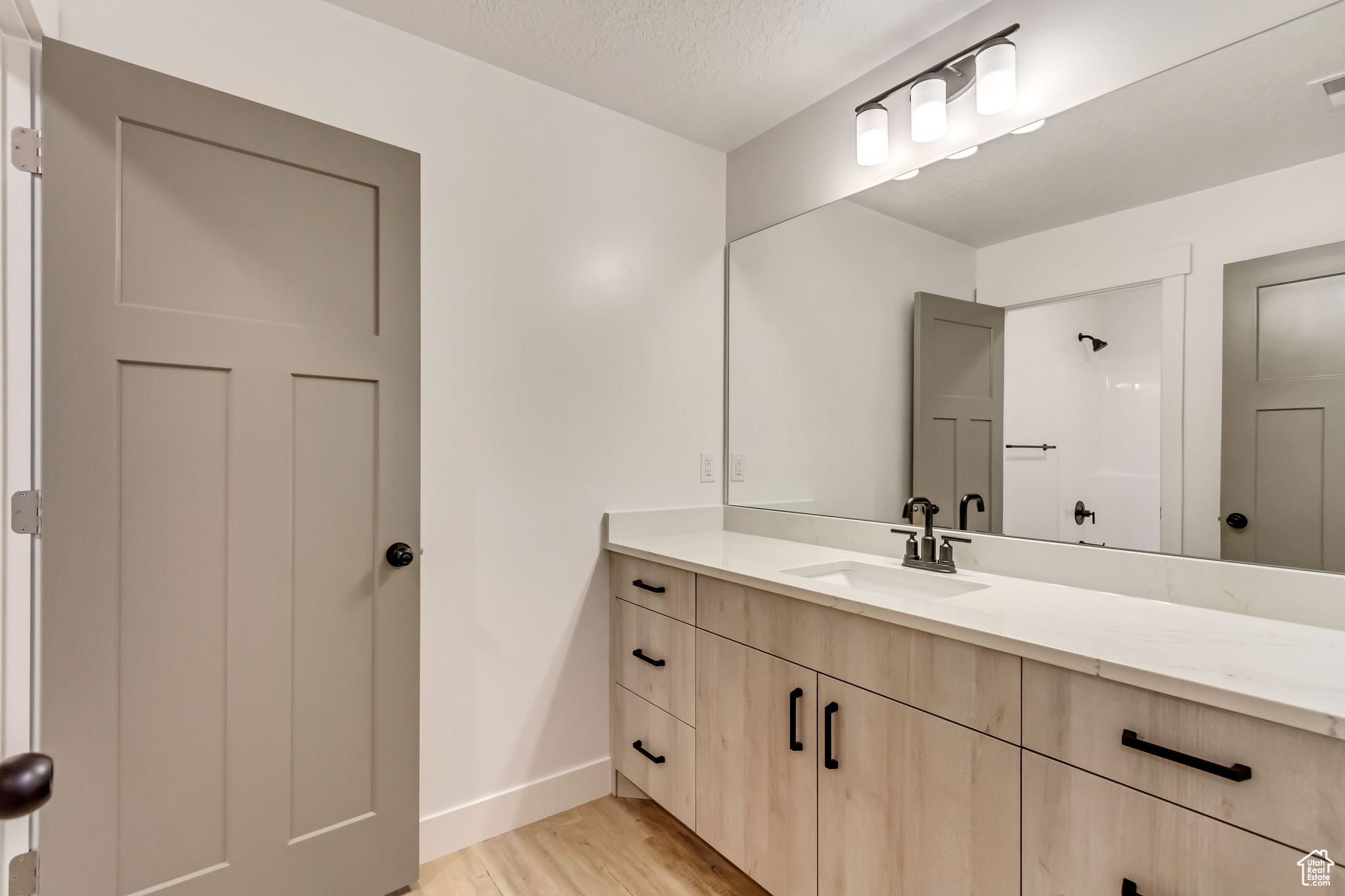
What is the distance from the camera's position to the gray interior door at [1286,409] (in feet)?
3.92

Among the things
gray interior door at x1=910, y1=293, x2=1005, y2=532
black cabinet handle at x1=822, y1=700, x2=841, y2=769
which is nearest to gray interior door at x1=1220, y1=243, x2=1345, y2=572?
gray interior door at x1=910, y1=293, x2=1005, y2=532

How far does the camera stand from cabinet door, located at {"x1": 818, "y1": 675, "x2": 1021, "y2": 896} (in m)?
1.13

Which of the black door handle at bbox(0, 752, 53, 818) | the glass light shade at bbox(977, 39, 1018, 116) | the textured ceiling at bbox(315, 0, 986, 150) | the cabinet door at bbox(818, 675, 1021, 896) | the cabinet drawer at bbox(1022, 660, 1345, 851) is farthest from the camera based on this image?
the textured ceiling at bbox(315, 0, 986, 150)

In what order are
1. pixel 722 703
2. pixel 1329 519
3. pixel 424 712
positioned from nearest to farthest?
pixel 1329 519, pixel 722 703, pixel 424 712

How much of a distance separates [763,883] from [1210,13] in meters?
2.22

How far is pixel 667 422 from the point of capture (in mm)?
2387

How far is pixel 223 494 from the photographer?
1.45 meters

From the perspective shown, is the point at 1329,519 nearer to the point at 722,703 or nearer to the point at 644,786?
the point at 722,703

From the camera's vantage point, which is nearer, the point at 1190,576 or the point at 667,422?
the point at 1190,576

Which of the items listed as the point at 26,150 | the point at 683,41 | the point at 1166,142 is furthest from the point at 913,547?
the point at 26,150

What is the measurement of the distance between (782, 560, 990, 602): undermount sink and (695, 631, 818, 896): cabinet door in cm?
29

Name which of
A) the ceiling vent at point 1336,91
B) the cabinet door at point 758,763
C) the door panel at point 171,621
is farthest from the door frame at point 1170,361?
the door panel at point 171,621

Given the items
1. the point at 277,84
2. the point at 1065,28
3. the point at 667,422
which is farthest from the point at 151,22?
the point at 1065,28

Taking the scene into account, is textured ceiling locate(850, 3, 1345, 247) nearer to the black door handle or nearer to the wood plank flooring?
the wood plank flooring
